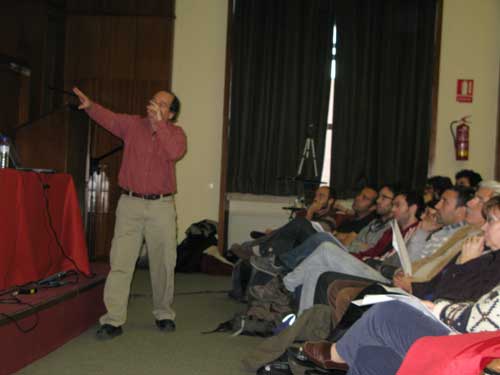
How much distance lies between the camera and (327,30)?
7062 millimetres

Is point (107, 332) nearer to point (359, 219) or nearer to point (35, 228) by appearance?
point (35, 228)

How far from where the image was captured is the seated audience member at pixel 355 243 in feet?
12.6

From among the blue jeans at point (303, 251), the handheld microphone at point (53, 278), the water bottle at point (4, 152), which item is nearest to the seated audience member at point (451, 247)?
the blue jeans at point (303, 251)

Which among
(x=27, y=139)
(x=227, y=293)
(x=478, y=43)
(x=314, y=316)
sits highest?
(x=478, y=43)

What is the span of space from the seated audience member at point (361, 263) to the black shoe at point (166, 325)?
2.59ft

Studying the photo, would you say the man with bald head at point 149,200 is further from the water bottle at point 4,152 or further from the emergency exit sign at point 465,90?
the emergency exit sign at point 465,90

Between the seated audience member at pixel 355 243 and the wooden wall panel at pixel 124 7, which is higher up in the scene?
the wooden wall panel at pixel 124 7

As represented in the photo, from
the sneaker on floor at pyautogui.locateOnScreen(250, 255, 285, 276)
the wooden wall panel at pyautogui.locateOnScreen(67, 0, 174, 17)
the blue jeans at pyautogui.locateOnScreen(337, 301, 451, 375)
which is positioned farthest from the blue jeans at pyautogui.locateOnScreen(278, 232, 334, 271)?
the wooden wall panel at pyautogui.locateOnScreen(67, 0, 174, 17)

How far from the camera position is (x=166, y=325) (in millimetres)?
3742

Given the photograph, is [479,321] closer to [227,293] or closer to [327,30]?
[227,293]

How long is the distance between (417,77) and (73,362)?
212 inches

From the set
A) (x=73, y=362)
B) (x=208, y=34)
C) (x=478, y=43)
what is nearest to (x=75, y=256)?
(x=73, y=362)

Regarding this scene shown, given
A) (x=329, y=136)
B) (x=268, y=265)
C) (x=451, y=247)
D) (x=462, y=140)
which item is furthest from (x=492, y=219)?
(x=329, y=136)

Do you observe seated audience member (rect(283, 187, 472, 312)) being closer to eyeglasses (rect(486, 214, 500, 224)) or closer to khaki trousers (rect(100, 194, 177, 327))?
khaki trousers (rect(100, 194, 177, 327))
